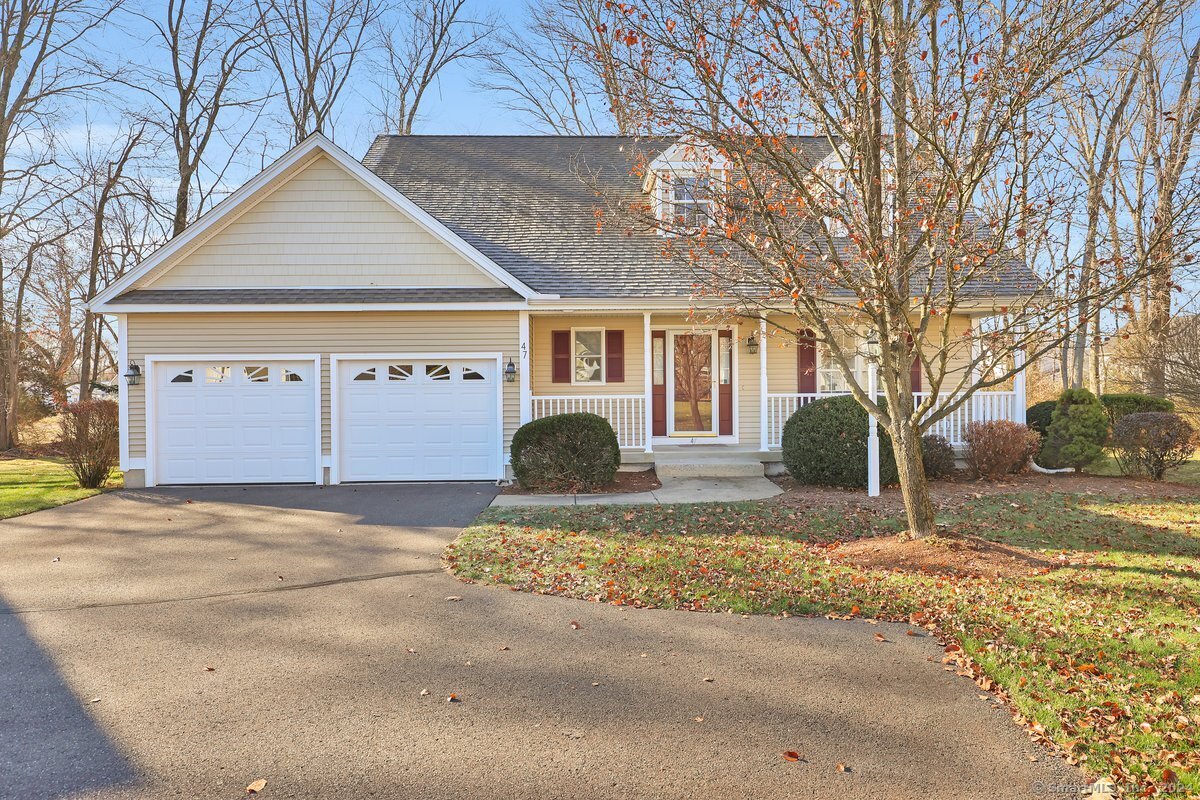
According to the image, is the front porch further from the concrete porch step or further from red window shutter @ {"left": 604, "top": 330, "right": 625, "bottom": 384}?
the concrete porch step

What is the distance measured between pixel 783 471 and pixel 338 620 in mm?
8556

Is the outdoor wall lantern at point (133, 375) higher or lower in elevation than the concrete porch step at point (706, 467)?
higher

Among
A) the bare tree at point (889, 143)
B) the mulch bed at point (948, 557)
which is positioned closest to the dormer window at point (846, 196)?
the bare tree at point (889, 143)

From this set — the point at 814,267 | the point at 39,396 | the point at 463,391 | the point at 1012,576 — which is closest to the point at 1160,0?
the point at 814,267

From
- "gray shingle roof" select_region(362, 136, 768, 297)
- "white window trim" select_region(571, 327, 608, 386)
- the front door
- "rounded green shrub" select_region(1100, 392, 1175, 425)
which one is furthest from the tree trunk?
"rounded green shrub" select_region(1100, 392, 1175, 425)

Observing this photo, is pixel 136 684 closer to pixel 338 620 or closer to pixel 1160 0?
pixel 338 620

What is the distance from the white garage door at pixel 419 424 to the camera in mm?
11711

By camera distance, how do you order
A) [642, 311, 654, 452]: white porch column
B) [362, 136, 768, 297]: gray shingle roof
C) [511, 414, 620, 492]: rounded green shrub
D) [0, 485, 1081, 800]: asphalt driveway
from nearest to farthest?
[0, 485, 1081, 800]: asphalt driveway
[511, 414, 620, 492]: rounded green shrub
[642, 311, 654, 452]: white porch column
[362, 136, 768, 297]: gray shingle roof

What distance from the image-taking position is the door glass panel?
13711 millimetres

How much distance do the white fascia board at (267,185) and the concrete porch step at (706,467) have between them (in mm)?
3590

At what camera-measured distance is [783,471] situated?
12.1 meters

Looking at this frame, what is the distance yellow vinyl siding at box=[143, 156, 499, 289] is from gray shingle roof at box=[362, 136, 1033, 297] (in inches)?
Result: 42.4

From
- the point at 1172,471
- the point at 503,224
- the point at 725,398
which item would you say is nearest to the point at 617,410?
the point at 725,398

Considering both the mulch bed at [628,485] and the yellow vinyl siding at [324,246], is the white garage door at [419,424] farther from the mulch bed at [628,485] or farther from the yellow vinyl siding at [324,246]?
the yellow vinyl siding at [324,246]
